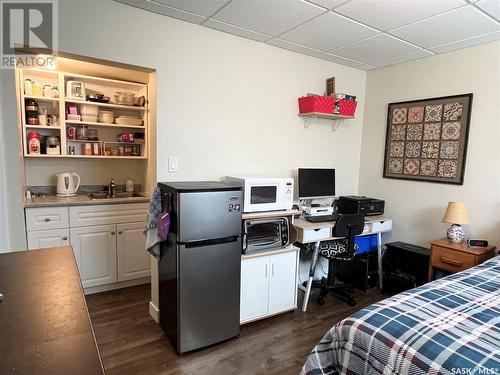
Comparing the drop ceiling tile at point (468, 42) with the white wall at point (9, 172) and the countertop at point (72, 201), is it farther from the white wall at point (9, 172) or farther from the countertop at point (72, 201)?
the white wall at point (9, 172)

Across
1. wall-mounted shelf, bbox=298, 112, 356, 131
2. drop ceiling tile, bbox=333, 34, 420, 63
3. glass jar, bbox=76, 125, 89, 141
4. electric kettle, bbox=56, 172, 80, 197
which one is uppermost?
drop ceiling tile, bbox=333, 34, 420, 63

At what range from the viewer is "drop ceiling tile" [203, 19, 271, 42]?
8.26 feet

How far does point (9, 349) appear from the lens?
0.76 metres

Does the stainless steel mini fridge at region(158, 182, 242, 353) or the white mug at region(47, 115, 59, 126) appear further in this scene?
the white mug at region(47, 115, 59, 126)

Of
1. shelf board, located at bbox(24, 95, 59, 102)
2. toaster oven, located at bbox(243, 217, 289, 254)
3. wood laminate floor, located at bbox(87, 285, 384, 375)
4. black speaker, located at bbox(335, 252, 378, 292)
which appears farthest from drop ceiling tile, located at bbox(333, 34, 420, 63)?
shelf board, located at bbox(24, 95, 59, 102)

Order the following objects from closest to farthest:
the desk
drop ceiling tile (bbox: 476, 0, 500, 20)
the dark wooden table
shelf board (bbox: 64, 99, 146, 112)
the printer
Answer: the dark wooden table, drop ceiling tile (bbox: 476, 0, 500, 20), the desk, shelf board (bbox: 64, 99, 146, 112), the printer

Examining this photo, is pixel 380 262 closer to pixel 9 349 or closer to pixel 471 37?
pixel 471 37

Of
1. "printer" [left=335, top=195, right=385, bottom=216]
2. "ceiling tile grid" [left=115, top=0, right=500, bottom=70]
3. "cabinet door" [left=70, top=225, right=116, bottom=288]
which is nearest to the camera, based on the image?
"ceiling tile grid" [left=115, top=0, right=500, bottom=70]

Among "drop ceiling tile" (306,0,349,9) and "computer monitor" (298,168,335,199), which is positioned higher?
"drop ceiling tile" (306,0,349,9)

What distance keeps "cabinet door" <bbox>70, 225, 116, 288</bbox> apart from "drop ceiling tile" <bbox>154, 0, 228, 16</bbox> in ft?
6.85

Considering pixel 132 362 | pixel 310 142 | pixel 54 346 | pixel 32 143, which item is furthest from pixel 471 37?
pixel 32 143

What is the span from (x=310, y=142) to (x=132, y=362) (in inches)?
105

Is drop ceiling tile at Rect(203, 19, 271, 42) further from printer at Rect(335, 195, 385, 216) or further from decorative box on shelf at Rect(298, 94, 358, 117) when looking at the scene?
printer at Rect(335, 195, 385, 216)

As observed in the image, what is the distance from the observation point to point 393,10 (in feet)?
7.22
